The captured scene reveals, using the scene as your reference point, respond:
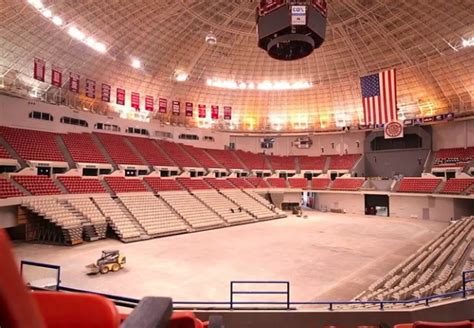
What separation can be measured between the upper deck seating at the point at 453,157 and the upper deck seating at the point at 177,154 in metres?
32.3

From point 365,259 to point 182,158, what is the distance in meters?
29.1

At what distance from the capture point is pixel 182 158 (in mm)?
40875

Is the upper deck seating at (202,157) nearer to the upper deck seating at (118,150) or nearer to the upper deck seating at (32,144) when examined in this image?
the upper deck seating at (118,150)

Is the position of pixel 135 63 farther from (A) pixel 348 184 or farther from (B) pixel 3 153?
(A) pixel 348 184

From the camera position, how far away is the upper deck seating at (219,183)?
125 ft

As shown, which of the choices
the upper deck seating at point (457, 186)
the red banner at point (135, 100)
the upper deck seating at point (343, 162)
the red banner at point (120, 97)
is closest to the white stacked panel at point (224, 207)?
the red banner at point (135, 100)

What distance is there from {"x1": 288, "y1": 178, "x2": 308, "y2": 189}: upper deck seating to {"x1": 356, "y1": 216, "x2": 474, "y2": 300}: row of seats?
27008mm

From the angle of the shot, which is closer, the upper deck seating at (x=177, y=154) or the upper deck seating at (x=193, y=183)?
the upper deck seating at (x=193, y=183)

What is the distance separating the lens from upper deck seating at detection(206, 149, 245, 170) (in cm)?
4519

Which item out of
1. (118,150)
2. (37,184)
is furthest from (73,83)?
(37,184)

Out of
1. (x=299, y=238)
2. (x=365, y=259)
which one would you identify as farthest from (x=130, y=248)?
(x=365, y=259)

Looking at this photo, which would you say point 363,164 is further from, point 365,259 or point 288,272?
point 288,272

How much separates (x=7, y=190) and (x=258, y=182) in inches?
1190

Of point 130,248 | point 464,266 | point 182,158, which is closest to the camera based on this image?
point 464,266
